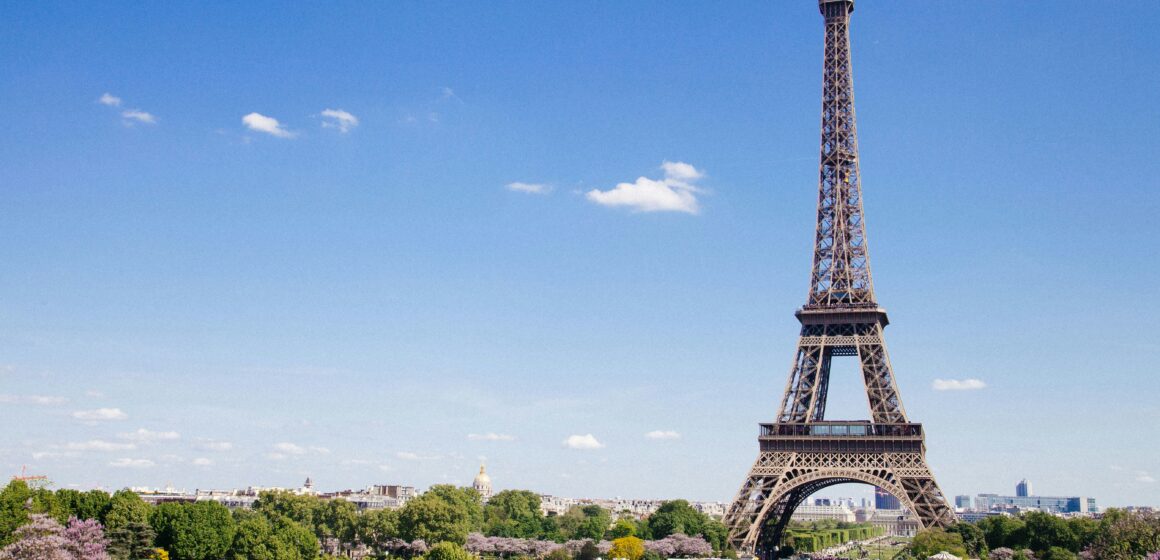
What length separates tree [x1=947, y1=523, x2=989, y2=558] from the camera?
7944 centimetres

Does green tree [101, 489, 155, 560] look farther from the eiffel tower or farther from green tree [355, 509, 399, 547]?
the eiffel tower

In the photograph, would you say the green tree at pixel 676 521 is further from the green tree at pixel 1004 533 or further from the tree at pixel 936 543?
the green tree at pixel 1004 533

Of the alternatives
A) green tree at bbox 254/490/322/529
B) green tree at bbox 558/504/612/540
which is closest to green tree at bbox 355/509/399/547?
green tree at bbox 254/490/322/529

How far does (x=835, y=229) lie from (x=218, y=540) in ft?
174

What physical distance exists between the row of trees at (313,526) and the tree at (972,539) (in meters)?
18.1

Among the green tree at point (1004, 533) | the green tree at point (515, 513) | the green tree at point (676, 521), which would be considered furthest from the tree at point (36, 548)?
the green tree at point (1004, 533)

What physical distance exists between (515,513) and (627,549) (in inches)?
1929

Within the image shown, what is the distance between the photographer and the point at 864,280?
85.0m

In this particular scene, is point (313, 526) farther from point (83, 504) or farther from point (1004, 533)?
point (1004, 533)

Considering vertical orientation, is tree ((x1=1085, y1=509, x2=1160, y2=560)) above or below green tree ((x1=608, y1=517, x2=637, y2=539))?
above

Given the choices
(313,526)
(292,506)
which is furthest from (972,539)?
(292,506)

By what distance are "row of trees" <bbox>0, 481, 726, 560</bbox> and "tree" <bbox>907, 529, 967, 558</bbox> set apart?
49.1 ft

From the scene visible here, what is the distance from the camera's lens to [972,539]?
8125 cm

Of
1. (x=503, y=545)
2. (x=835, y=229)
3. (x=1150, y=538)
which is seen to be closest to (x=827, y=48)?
(x=835, y=229)
